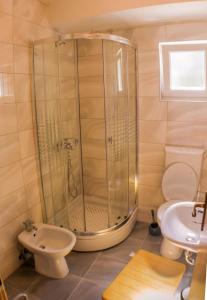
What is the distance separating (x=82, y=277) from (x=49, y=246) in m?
0.40

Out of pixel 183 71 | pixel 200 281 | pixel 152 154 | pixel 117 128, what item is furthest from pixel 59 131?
pixel 200 281

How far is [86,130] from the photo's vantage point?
275 cm

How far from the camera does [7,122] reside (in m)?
2.10

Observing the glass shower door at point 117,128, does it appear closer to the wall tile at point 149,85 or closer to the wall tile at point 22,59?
the wall tile at point 149,85

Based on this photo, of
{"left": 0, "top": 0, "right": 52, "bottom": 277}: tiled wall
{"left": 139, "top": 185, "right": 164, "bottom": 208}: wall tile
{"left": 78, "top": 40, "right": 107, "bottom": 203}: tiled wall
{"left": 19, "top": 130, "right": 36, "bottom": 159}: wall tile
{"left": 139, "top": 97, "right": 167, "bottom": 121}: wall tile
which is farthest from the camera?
{"left": 139, "top": 185, "right": 164, "bottom": 208}: wall tile

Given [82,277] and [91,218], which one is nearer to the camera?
[82,277]

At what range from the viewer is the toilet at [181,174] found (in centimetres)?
252

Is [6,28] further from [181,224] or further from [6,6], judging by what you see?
[181,224]

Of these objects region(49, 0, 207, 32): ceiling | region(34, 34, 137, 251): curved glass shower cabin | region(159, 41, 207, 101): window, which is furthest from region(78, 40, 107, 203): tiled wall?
region(159, 41, 207, 101): window

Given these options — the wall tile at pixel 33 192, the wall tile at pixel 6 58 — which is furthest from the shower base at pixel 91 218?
the wall tile at pixel 6 58

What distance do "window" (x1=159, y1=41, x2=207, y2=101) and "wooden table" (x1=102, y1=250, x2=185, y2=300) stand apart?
163 centimetres

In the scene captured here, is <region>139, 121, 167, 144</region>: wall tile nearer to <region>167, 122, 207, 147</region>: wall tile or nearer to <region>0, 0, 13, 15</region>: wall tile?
<region>167, 122, 207, 147</region>: wall tile

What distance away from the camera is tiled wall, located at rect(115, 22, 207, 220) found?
2434 mm

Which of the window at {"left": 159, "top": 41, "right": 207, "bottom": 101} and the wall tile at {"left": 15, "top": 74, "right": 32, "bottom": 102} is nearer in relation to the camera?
the wall tile at {"left": 15, "top": 74, "right": 32, "bottom": 102}
